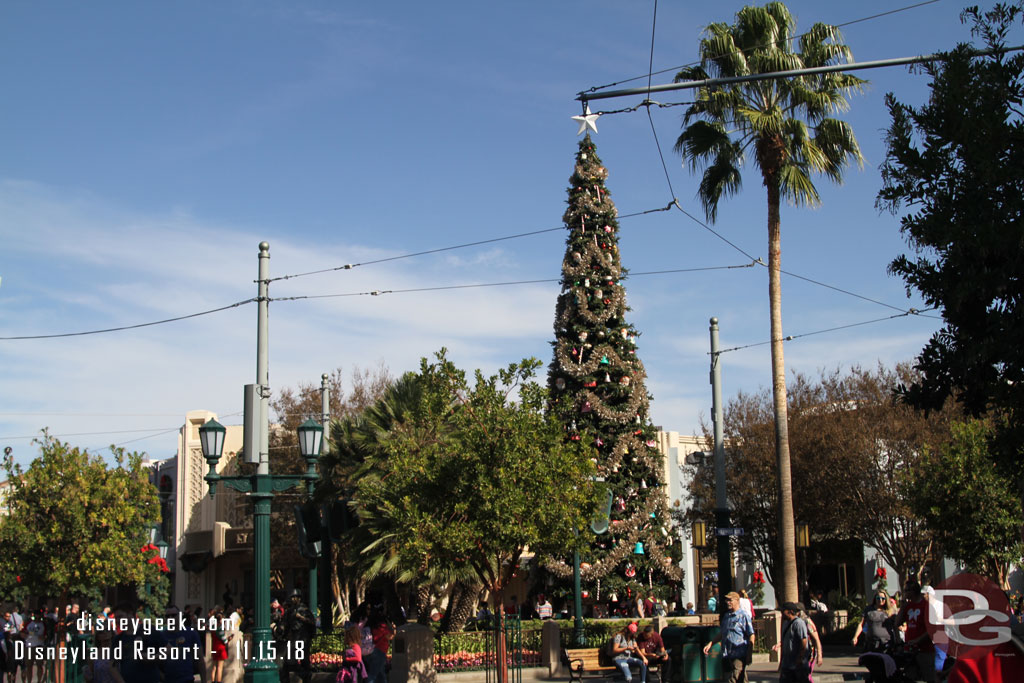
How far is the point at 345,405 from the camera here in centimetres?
4319

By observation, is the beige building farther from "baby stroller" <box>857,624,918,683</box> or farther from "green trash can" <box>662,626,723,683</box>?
"baby stroller" <box>857,624,918,683</box>

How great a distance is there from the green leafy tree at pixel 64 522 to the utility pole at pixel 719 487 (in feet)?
51.2

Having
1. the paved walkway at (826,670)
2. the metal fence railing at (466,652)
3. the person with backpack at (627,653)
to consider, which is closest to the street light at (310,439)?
the metal fence railing at (466,652)

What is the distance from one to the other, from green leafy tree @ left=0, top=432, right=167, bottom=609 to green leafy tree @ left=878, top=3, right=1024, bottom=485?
22258 millimetres

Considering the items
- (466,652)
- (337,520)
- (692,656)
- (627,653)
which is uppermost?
(337,520)

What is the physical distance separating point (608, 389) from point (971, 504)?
363 inches

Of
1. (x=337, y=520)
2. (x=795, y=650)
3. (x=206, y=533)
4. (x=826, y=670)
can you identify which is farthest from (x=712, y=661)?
(x=206, y=533)

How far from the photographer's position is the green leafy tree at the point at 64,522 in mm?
26047

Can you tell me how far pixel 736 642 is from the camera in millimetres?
13695

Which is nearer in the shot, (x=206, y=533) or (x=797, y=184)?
(x=797, y=184)

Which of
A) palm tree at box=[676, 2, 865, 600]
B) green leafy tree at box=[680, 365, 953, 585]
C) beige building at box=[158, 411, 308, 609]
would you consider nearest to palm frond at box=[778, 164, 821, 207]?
palm tree at box=[676, 2, 865, 600]

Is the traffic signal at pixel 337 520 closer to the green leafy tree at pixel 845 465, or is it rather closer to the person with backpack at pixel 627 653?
the person with backpack at pixel 627 653

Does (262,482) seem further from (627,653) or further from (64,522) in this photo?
(64,522)

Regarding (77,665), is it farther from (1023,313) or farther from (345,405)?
(345,405)
